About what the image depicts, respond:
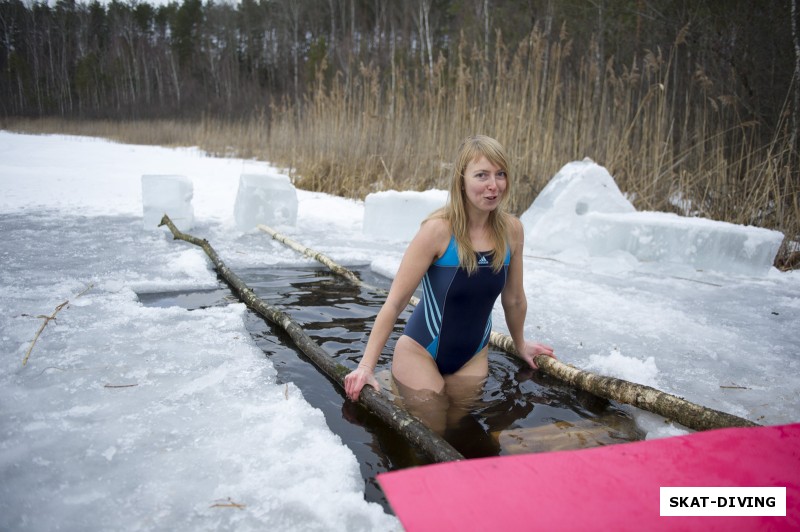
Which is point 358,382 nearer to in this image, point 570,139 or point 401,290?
point 401,290

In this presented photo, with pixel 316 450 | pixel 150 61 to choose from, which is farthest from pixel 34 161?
pixel 150 61

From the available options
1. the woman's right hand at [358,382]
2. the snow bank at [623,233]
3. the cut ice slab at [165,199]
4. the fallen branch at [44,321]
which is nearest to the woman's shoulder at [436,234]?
the woman's right hand at [358,382]

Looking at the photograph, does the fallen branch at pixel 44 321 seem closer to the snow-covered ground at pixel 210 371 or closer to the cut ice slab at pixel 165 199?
the snow-covered ground at pixel 210 371

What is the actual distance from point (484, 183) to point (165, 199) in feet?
12.6

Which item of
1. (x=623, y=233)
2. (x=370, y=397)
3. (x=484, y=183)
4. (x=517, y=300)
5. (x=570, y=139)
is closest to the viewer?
(x=370, y=397)

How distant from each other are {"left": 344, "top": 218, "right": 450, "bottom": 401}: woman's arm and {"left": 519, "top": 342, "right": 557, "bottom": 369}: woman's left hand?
572 millimetres

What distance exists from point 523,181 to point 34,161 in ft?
32.3

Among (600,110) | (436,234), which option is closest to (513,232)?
(436,234)

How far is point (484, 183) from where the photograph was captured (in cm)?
187

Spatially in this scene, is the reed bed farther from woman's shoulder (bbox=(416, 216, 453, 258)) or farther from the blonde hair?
woman's shoulder (bbox=(416, 216, 453, 258))

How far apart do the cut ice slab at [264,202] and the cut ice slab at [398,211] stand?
0.85 meters

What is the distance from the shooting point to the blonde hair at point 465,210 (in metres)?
1.88

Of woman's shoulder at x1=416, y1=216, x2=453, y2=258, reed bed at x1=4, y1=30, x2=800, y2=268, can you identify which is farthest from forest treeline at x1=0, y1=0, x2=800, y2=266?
woman's shoulder at x1=416, y1=216, x2=453, y2=258

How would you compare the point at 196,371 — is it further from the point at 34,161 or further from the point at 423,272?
the point at 34,161
